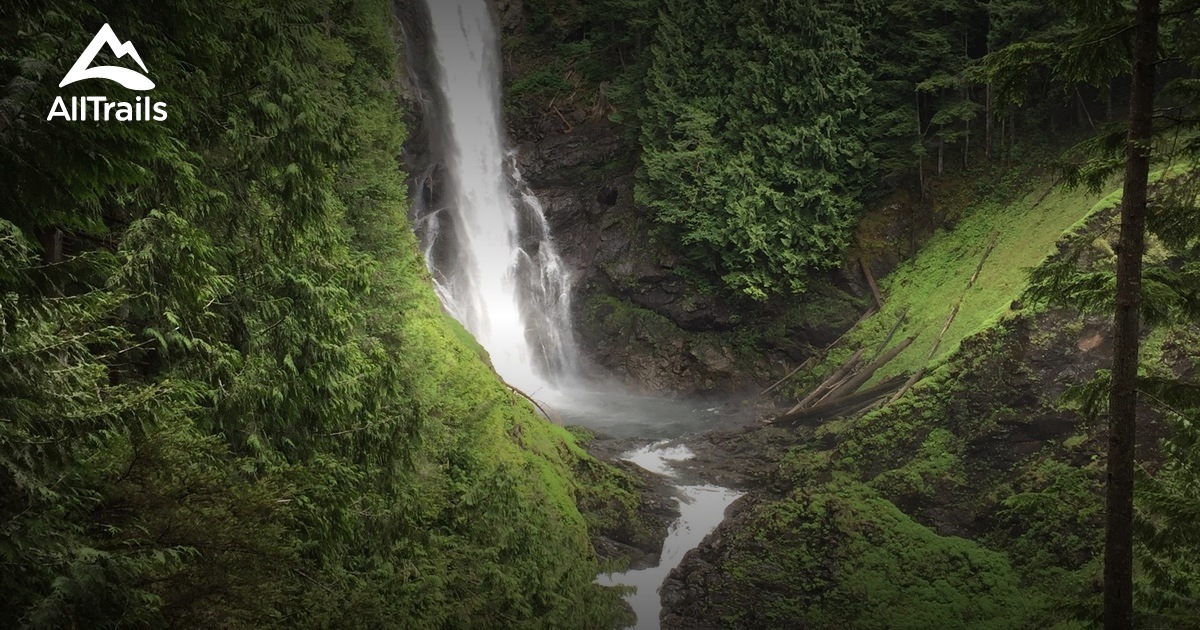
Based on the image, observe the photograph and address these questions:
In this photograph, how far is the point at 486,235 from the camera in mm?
30375

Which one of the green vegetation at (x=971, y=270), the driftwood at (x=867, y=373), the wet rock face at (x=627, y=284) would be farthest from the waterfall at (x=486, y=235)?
the driftwood at (x=867, y=373)

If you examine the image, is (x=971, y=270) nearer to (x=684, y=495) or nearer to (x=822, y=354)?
(x=822, y=354)

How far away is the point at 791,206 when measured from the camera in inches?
Result: 996

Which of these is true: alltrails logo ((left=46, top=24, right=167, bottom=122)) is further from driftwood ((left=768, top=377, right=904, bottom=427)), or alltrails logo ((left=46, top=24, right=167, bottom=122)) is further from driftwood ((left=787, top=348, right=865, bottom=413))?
driftwood ((left=787, top=348, right=865, bottom=413))

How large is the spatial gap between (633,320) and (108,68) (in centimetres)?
2570

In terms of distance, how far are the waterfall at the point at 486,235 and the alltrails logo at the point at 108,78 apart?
75.6ft

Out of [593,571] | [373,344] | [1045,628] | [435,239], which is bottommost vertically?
[1045,628]

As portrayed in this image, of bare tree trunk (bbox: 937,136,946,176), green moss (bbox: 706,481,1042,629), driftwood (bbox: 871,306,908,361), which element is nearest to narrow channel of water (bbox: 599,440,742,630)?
green moss (bbox: 706,481,1042,629)

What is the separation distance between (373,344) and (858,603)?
34.4 ft

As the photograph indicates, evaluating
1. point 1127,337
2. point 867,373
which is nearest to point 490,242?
point 867,373

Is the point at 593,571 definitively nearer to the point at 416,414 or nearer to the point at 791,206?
the point at 416,414

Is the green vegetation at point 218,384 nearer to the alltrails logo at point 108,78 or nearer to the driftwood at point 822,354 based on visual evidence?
the alltrails logo at point 108,78

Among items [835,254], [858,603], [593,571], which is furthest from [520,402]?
[835,254]

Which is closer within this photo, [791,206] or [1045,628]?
[1045,628]
